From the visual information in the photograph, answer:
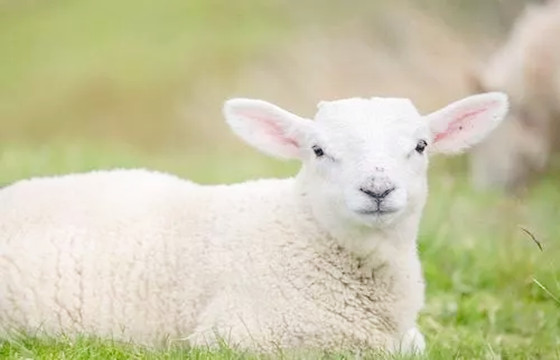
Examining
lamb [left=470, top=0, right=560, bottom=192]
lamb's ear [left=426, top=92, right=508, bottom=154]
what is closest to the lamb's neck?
lamb's ear [left=426, top=92, right=508, bottom=154]

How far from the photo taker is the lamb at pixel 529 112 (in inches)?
518

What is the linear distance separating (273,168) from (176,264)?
5967 mm

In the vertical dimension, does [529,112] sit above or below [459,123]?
above

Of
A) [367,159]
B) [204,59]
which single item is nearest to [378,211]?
[367,159]

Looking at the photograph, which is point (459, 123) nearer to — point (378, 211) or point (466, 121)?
point (466, 121)

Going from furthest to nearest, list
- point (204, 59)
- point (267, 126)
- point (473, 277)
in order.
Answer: point (204, 59)
point (473, 277)
point (267, 126)

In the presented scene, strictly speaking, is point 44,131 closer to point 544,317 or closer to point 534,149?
point 534,149

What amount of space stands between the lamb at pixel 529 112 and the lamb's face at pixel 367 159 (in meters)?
6.99

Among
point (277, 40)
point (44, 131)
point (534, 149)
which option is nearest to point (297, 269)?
point (534, 149)

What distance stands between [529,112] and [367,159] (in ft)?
25.3

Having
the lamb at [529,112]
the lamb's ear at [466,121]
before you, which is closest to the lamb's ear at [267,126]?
the lamb's ear at [466,121]

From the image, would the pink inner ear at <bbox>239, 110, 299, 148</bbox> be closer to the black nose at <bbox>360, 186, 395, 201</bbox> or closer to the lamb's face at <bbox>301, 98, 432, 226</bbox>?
the lamb's face at <bbox>301, 98, 432, 226</bbox>

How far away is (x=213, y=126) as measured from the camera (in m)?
20.1

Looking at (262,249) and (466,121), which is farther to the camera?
(466,121)
